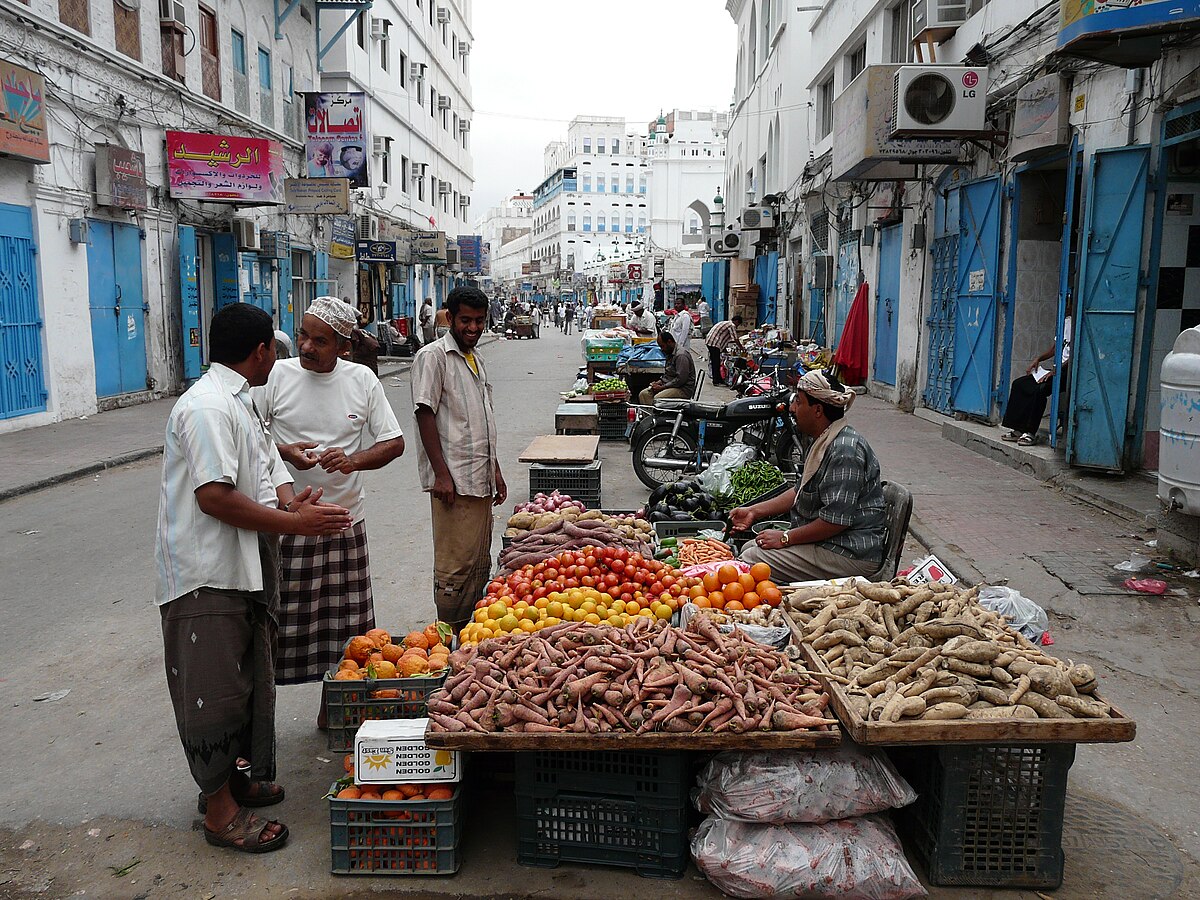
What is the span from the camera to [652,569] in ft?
17.2

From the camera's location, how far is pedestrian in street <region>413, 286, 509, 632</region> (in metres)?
4.92

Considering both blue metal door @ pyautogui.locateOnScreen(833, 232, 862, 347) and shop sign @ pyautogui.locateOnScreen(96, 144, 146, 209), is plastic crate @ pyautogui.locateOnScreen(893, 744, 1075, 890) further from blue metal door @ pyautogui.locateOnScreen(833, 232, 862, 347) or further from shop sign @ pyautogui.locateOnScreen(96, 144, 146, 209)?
blue metal door @ pyautogui.locateOnScreen(833, 232, 862, 347)

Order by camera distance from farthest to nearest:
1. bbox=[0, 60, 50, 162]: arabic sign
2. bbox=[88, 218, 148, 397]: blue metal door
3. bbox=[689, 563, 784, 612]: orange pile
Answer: bbox=[88, 218, 148, 397]: blue metal door
bbox=[0, 60, 50, 162]: arabic sign
bbox=[689, 563, 784, 612]: orange pile

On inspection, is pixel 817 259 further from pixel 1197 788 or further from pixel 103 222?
pixel 1197 788

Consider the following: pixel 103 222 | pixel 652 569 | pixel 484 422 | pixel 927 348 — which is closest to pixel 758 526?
pixel 652 569

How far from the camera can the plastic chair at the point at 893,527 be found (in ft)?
17.4

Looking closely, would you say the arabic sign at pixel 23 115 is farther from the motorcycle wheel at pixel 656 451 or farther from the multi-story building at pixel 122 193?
the motorcycle wheel at pixel 656 451

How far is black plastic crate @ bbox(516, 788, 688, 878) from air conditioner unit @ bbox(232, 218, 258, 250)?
65.3 feet

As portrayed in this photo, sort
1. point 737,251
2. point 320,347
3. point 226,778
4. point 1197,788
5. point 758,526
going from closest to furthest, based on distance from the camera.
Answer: point 226,778 < point 1197,788 < point 320,347 < point 758,526 < point 737,251

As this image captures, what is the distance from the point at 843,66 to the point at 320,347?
1935 cm

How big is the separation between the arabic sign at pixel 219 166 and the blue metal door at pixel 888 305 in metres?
11.7

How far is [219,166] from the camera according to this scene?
17.7 meters

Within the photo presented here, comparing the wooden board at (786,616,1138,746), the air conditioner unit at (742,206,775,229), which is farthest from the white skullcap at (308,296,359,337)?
the air conditioner unit at (742,206,775,229)

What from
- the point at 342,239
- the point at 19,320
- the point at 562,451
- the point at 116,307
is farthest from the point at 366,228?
the point at 562,451
